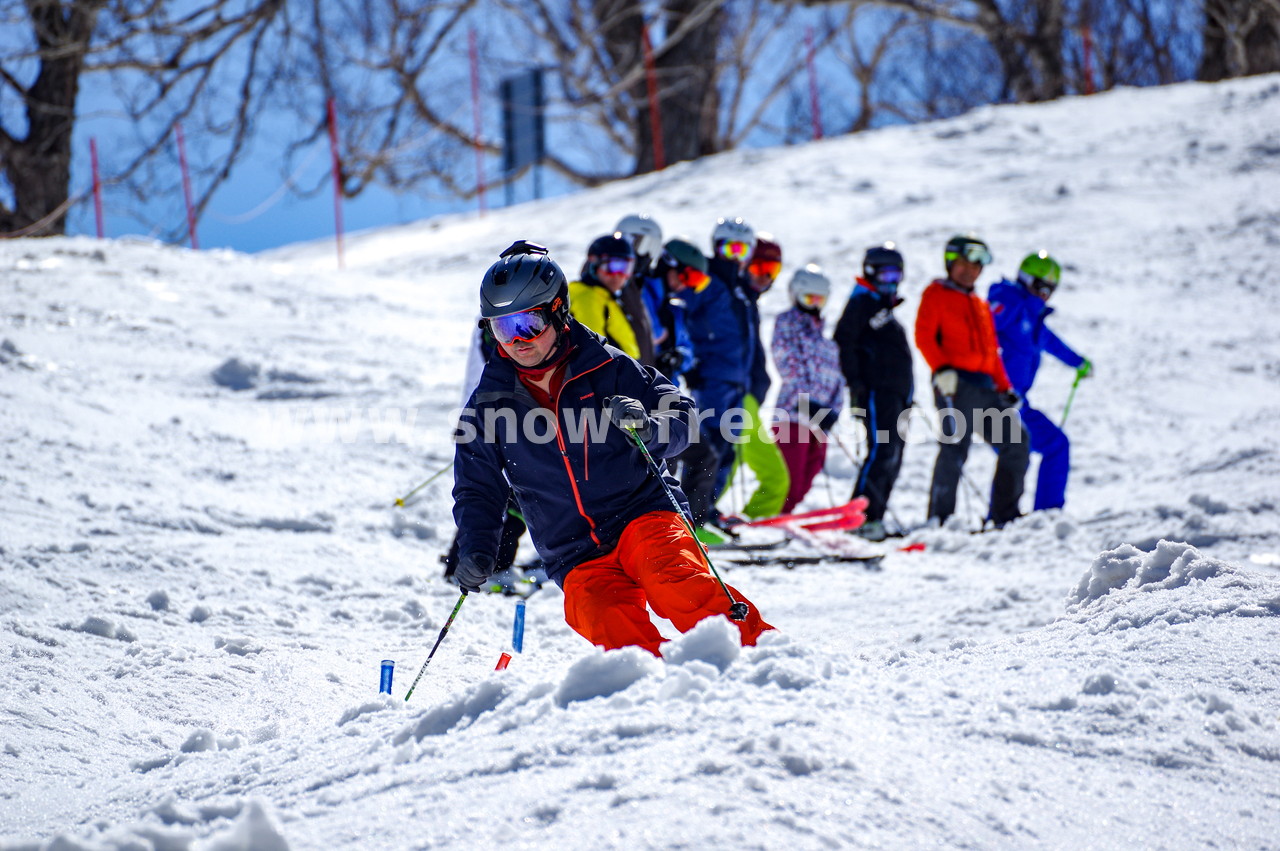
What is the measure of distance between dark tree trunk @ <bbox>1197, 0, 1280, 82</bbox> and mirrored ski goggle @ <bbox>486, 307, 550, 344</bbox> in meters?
21.1

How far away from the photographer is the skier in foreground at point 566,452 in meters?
3.30

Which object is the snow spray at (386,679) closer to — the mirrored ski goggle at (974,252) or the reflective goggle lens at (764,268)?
the reflective goggle lens at (764,268)

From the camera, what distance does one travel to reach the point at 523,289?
333cm

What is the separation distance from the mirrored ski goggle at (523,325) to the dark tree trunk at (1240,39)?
69.2 ft

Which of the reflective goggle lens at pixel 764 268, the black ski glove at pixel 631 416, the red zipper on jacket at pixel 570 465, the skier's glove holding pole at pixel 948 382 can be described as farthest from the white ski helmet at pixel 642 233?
the black ski glove at pixel 631 416

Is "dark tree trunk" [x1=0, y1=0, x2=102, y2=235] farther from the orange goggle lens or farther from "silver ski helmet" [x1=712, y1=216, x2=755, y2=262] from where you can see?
the orange goggle lens

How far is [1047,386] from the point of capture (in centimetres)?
986

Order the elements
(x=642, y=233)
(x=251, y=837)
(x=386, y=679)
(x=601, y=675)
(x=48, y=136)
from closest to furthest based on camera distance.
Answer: (x=251, y=837) < (x=601, y=675) < (x=386, y=679) < (x=642, y=233) < (x=48, y=136)

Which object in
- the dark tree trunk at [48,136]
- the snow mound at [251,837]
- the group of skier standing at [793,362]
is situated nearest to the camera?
the snow mound at [251,837]

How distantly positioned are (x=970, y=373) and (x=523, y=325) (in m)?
4.12

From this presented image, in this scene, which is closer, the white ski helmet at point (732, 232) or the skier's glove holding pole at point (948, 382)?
the skier's glove holding pole at point (948, 382)

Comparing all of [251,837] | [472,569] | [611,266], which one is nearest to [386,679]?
[472,569]

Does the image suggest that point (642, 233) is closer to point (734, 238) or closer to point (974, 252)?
point (734, 238)

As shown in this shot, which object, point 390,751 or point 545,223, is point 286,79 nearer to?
point 545,223
